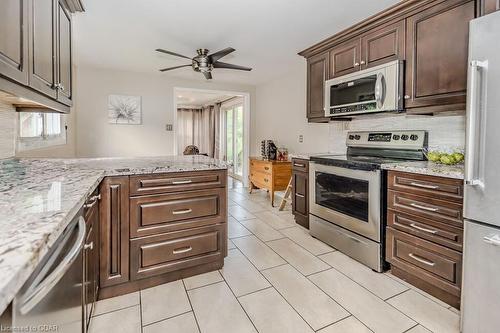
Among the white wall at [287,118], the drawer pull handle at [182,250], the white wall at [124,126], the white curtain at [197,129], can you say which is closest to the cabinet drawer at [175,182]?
the drawer pull handle at [182,250]

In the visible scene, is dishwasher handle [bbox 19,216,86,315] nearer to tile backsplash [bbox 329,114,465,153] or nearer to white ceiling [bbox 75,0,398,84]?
white ceiling [bbox 75,0,398,84]

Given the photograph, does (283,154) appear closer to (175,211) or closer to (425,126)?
(425,126)

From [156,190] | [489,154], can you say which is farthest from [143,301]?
[489,154]

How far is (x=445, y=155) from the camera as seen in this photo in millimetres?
2121

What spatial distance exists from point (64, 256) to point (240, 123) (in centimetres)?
610

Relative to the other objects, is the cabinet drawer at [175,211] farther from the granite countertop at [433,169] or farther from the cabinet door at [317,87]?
the cabinet door at [317,87]

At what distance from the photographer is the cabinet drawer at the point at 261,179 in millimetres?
4576

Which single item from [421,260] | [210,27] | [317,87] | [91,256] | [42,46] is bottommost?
[421,260]

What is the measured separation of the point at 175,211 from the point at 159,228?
161mm

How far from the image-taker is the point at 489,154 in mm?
1310

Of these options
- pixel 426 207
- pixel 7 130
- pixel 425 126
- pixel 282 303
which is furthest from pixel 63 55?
pixel 425 126

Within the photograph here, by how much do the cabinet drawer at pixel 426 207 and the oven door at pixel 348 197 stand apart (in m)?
0.13

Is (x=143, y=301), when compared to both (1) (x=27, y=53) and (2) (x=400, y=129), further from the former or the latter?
(2) (x=400, y=129)

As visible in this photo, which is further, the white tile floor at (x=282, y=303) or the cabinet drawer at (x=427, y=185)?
the cabinet drawer at (x=427, y=185)
